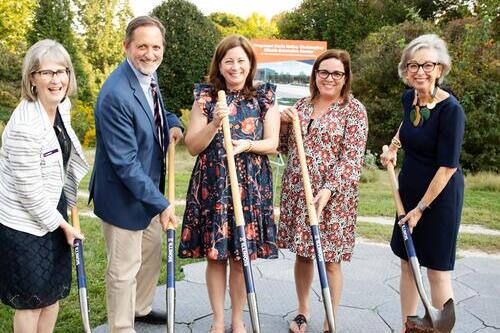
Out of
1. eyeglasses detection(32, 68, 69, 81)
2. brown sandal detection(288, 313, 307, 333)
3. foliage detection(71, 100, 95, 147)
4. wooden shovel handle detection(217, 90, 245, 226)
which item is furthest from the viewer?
foliage detection(71, 100, 95, 147)

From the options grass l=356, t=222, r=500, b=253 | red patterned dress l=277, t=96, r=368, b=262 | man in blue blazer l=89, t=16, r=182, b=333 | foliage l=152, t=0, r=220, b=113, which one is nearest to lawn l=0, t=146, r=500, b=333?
grass l=356, t=222, r=500, b=253

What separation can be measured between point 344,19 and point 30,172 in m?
23.7

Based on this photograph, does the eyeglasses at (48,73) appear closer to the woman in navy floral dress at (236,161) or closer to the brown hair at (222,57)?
the woman in navy floral dress at (236,161)

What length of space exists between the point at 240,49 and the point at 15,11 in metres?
28.2

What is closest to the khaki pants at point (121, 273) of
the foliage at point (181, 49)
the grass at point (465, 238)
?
the grass at point (465, 238)

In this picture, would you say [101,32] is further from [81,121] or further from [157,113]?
[157,113]

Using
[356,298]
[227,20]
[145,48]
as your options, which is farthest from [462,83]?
[227,20]

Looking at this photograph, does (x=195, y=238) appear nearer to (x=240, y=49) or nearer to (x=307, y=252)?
(x=307, y=252)

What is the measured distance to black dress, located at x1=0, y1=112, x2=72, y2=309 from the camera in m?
2.64

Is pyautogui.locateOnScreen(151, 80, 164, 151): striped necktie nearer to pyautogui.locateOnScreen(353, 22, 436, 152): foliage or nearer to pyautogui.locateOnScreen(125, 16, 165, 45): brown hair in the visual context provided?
pyautogui.locateOnScreen(125, 16, 165, 45): brown hair

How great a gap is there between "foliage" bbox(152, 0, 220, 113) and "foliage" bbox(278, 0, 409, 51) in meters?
9.51

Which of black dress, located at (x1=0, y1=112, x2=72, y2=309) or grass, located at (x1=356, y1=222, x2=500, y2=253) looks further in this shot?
grass, located at (x1=356, y1=222, x2=500, y2=253)

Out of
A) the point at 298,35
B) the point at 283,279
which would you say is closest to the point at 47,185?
the point at 283,279

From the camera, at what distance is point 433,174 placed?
10.2ft
